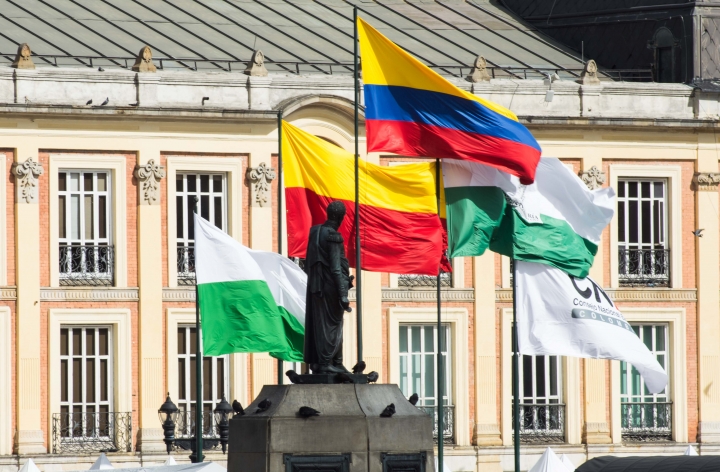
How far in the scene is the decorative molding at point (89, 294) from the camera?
5172 centimetres

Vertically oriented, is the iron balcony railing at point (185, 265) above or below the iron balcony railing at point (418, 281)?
above

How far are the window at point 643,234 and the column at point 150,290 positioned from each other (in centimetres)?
1131

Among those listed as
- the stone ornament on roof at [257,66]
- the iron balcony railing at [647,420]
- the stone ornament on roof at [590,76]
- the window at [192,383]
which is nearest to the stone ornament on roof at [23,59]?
the stone ornament on roof at [257,66]

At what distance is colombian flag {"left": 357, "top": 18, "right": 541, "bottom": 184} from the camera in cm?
3700

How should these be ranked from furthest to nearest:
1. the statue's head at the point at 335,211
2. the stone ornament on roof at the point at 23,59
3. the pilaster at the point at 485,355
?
1. the pilaster at the point at 485,355
2. the stone ornament on roof at the point at 23,59
3. the statue's head at the point at 335,211

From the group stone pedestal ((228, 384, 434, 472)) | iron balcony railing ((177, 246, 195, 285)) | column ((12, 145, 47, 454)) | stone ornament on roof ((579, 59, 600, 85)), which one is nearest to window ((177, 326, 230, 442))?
iron balcony railing ((177, 246, 195, 285))

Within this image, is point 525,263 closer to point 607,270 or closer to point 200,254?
point 200,254

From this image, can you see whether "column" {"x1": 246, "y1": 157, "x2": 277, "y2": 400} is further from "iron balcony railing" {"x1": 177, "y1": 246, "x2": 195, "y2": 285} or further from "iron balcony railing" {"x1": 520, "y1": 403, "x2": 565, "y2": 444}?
"iron balcony railing" {"x1": 520, "y1": 403, "x2": 565, "y2": 444}

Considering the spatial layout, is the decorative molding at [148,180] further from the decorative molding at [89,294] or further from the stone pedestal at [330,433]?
the stone pedestal at [330,433]

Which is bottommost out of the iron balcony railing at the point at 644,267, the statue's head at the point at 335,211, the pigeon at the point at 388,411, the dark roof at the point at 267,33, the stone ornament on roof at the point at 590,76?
the pigeon at the point at 388,411

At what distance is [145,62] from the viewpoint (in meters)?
52.3

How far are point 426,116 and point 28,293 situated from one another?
16845mm

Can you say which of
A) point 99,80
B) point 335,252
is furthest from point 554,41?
point 335,252

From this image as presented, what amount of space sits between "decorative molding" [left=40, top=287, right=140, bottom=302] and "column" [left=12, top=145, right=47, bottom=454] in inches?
10.5
